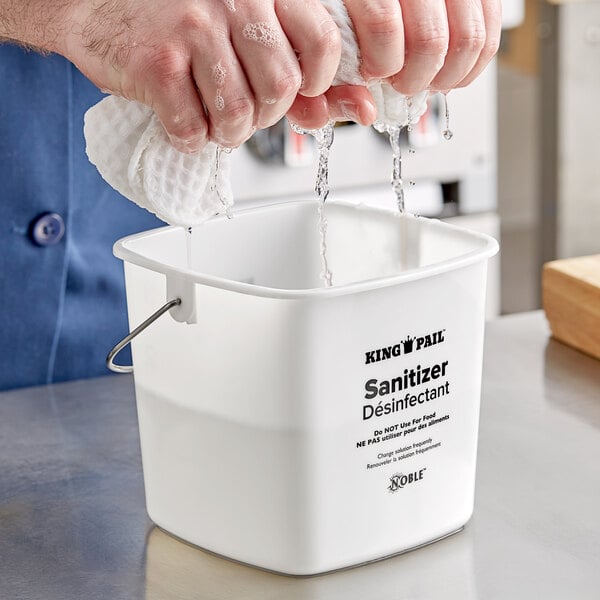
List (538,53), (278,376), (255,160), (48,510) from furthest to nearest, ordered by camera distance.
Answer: (538,53), (255,160), (48,510), (278,376)

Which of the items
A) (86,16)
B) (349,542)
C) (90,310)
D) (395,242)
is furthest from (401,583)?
(90,310)

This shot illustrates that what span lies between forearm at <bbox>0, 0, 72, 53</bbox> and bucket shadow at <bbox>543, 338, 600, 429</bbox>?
427 millimetres

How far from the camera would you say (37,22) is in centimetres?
75

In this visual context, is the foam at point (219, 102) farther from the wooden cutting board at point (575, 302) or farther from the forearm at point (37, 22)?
the wooden cutting board at point (575, 302)

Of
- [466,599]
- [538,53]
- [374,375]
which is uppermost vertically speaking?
[538,53]

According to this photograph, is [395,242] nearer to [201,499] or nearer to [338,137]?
[201,499]

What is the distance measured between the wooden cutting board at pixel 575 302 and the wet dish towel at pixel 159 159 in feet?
1.15

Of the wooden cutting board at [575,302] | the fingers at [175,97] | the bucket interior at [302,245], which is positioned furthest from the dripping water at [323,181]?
the wooden cutting board at [575,302]

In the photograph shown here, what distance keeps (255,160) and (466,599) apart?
1247 millimetres

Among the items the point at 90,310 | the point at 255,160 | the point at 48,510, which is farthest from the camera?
the point at 255,160

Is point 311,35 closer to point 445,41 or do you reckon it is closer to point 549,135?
point 445,41

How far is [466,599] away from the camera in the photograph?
62 centimetres

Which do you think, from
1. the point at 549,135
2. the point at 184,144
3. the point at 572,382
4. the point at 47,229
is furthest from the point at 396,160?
the point at 549,135

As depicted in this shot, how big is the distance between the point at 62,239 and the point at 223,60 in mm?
516
